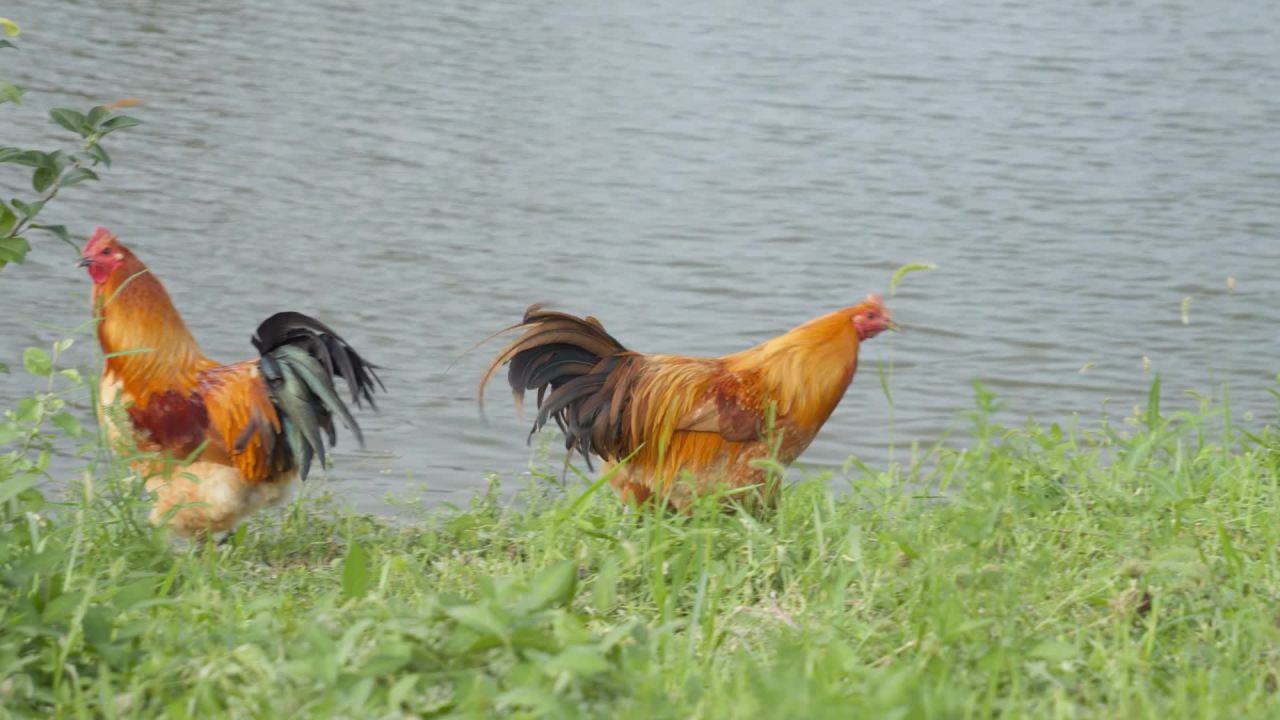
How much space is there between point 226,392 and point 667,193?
17.0 feet

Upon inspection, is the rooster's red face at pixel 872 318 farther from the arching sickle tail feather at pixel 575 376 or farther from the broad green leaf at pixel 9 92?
the broad green leaf at pixel 9 92

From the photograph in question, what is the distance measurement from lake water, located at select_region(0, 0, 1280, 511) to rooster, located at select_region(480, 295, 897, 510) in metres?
1.14

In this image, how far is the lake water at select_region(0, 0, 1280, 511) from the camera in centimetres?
658

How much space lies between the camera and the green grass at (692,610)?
2.40 m

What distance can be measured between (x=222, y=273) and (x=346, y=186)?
1.69m

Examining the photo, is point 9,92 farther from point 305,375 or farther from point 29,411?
point 305,375

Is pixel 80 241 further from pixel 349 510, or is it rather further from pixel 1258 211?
pixel 1258 211

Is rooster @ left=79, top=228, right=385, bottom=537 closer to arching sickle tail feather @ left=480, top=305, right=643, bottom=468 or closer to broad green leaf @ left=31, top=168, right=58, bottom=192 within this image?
arching sickle tail feather @ left=480, top=305, right=643, bottom=468

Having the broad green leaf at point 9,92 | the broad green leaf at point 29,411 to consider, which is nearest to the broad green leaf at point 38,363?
the broad green leaf at point 29,411

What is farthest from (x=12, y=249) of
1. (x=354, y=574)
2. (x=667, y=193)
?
(x=667, y=193)

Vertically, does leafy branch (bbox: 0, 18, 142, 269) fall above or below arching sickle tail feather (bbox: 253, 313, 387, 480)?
above

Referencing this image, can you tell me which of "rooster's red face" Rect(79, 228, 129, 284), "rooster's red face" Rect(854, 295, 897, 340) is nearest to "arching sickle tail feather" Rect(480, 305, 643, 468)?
"rooster's red face" Rect(854, 295, 897, 340)

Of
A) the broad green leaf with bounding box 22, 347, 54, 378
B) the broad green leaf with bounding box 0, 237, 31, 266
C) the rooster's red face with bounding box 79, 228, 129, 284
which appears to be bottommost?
the broad green leaf with bounding box 22, 347, 54, 378

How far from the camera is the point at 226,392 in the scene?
14.0 ft
